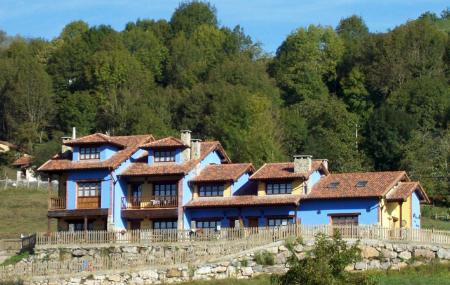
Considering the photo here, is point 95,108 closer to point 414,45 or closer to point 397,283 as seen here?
point 414,45

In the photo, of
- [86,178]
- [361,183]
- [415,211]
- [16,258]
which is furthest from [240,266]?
[86,178]

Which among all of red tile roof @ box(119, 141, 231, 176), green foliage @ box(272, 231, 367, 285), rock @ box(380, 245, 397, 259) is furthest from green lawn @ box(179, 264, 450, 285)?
green foliage @ box(272, 231, 367, 285)

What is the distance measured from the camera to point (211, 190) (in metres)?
81.8

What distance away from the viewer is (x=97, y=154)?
275 feet

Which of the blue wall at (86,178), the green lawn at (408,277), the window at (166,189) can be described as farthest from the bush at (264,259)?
the blue wall at (86,178)

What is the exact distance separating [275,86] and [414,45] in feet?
46.5

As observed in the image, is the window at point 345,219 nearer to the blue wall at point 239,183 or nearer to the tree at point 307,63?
the blue wall at point 239,183

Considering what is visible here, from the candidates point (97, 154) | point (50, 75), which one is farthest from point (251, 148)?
point (50, 75)

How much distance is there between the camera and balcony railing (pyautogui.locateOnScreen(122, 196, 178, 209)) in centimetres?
8144

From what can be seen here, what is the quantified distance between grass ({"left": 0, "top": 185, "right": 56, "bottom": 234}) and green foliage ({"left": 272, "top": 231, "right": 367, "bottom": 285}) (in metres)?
37.8

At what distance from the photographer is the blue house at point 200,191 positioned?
256ft

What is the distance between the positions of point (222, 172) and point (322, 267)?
3066 centimetres

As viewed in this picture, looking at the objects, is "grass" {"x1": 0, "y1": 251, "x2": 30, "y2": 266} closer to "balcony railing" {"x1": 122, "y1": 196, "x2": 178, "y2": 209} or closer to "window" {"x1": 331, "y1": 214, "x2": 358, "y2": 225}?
"balcony railing" {"x1": 122, "y1": 196, "x2": 178, "y2": 209}

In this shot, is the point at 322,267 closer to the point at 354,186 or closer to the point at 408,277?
the point at 408,277
